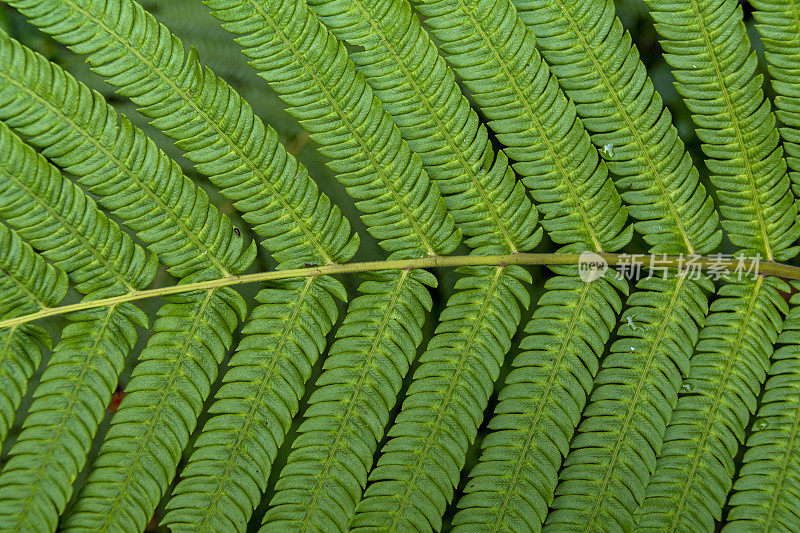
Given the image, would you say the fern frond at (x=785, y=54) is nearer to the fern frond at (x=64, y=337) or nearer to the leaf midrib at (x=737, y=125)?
the leaf midrib at (x=737, y=125)

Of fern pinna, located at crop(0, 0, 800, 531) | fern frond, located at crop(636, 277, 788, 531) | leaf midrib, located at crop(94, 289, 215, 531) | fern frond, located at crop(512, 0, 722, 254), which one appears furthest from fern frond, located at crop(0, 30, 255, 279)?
fern frond, located at crop(636, 277, 788, 531)

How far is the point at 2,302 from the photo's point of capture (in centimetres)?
186

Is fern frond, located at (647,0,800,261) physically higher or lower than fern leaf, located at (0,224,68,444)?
higher

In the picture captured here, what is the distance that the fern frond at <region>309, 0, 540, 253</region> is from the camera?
6.28ft

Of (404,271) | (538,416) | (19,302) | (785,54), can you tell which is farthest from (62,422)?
(785,54)

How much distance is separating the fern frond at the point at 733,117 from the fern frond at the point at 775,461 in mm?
405

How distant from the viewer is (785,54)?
77.6 inches

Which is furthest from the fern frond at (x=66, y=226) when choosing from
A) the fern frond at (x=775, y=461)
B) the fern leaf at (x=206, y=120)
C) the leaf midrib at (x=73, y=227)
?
the fern frond at (x=775, y=461)

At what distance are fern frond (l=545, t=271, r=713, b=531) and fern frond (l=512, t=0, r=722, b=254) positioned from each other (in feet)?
0.80

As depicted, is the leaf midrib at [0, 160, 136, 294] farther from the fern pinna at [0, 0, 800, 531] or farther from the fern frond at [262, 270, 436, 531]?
the fern frond at [262, 270, 436, 531]

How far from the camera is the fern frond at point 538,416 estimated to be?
1968 millimetres

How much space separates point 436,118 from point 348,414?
1011 millimetres

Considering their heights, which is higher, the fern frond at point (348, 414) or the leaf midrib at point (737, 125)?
the leaf midrib at point (737, 125)

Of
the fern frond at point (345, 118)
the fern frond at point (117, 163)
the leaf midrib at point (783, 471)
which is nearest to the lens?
the fern frond at point (117, 163)
